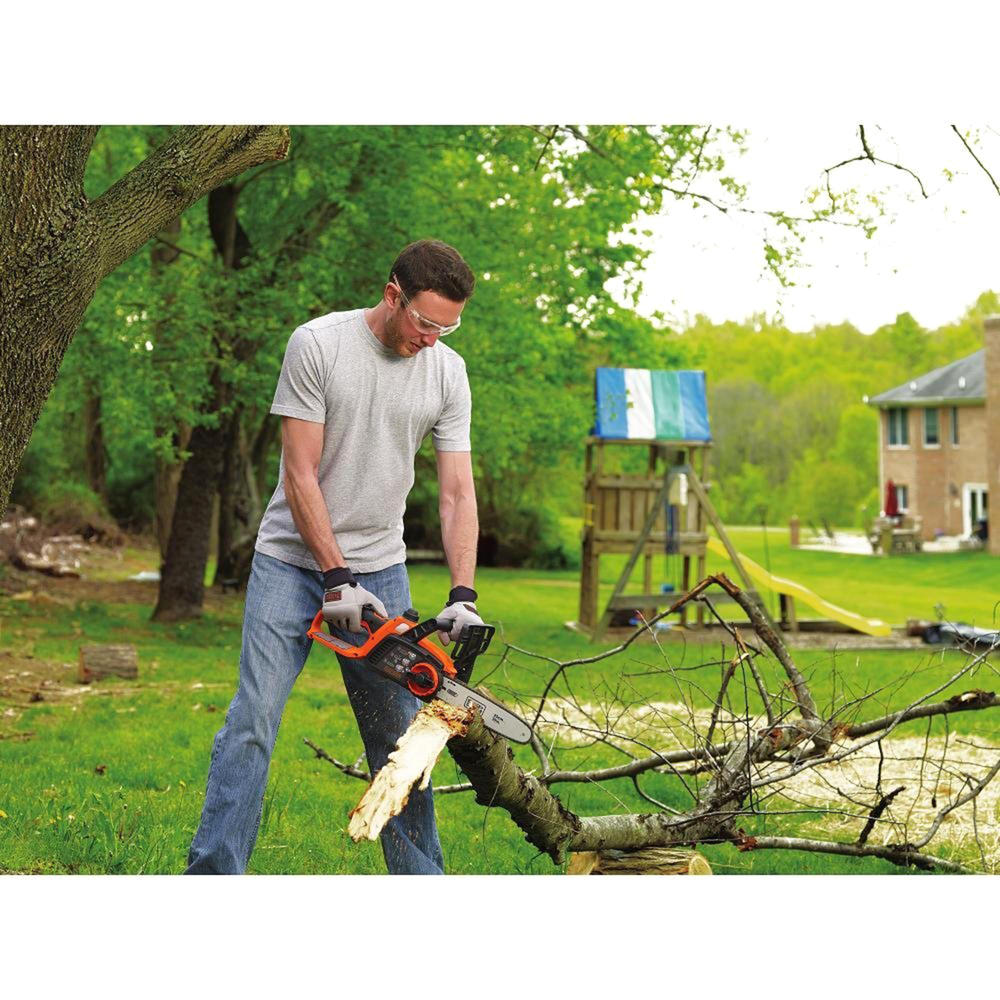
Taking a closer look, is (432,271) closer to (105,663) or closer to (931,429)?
(105,663)

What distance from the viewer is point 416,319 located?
2830 mm

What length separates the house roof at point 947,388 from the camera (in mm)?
23203

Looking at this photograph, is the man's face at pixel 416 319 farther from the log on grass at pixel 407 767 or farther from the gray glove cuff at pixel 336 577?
the log on grass at pixel 407 767

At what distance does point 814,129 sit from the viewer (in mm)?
6672

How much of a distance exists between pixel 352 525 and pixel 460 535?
0.82ft

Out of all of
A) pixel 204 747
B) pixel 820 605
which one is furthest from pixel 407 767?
pixel 820 605

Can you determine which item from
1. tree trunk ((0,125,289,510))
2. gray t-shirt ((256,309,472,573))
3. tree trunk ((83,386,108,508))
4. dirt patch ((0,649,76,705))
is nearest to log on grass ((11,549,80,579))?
dirt patch ((0,649,76,705))

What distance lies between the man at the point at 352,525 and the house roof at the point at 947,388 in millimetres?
21725

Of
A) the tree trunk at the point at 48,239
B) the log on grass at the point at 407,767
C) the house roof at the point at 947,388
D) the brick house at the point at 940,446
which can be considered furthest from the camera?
the house roof at the point at 947,388

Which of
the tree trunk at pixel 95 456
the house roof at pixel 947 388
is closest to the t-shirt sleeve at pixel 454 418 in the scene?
the tree trunk at pixel 95 456

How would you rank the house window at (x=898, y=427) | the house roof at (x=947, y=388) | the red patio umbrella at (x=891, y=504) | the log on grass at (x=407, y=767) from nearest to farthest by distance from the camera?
Answer: the log on grass at (x=407, y=767) → the red patio umbrella at (x=891, y=504) → the house roof at (x=947, y=388) → the house window at (x=898, y=427)

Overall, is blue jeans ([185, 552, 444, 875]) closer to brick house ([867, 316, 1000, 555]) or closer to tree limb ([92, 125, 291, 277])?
tree limb ([92, 125, 291, 277])
